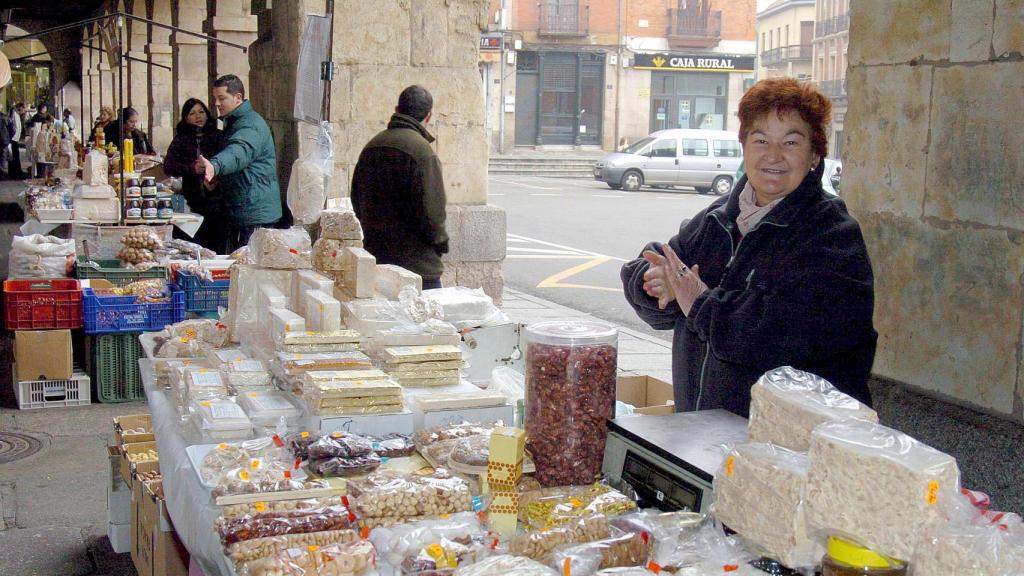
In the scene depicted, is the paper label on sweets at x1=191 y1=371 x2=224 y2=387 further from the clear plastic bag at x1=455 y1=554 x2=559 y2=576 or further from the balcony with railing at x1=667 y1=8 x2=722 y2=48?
the balcony with railing at x1=667 y1=8 x2=722 y2=48

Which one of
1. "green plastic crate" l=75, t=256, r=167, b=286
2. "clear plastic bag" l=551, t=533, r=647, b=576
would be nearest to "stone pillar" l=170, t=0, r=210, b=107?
"green plastic crate" l=75, t=256, r=167, b=286

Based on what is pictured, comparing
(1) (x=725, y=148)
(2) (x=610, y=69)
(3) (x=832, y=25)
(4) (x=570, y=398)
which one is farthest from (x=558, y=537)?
(3) (x=832, y=25)

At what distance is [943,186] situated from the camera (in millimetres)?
3467

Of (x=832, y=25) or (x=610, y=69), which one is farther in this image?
(x=832, y=25)

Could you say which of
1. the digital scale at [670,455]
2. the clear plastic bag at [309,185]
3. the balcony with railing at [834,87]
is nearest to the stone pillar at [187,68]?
the clear plastic bag at [309,185]

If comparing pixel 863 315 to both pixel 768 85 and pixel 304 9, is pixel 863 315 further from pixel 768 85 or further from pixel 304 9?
pixel 304 9

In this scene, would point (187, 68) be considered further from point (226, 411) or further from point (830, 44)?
point (830, 44)

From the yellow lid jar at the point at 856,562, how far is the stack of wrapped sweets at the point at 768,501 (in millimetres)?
80

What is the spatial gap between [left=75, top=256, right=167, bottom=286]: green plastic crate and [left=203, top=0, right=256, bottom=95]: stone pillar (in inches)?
191

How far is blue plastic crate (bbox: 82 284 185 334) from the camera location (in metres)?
6.45

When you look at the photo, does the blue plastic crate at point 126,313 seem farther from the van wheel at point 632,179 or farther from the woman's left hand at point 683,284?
the van wheel at point 632,179

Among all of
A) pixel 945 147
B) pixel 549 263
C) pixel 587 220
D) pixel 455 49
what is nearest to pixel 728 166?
pixel 587 220

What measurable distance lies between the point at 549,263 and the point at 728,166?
1366 cm

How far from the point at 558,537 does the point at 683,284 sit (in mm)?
1036
